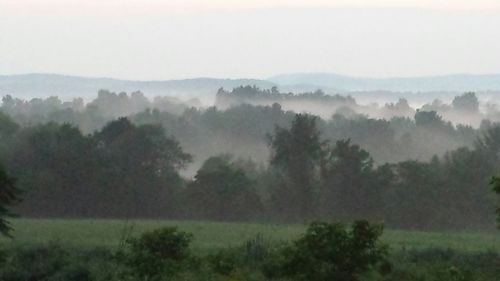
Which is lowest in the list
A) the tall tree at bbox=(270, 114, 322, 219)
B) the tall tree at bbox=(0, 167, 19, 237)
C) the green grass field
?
the green grass field

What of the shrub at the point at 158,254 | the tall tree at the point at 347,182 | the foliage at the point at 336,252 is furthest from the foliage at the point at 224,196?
the foliage at the point at 336,252

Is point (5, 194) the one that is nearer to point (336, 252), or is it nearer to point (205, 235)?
point (336, 252)

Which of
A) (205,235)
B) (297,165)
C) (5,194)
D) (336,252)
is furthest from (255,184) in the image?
(336,252)

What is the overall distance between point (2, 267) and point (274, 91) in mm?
174583

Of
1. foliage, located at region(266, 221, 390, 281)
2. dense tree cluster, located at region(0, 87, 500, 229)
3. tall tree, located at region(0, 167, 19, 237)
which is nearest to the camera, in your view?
foliage, located at region(266, 221, 390, 281)

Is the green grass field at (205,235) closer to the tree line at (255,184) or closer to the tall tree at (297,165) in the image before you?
the tree line at (255,184)

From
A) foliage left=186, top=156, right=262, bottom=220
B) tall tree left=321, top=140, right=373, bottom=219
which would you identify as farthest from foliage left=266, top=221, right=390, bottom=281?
tall tree left=321, top=140, right=373, bottom=219

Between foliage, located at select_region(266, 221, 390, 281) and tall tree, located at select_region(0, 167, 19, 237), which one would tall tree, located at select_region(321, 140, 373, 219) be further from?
foliage, located at select_region(266, 221, 390, 281)

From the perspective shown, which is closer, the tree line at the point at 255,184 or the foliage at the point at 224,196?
the tree line at the point at 255,184

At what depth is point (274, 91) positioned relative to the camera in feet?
644

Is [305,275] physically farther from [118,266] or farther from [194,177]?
[194,177]

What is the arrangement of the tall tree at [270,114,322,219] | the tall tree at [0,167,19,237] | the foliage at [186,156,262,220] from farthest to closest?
the tall tree at [270,114,322,219]
the foliage at [186,156,262,220]
the tall tree at [0,167,19,237]

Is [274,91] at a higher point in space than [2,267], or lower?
higher

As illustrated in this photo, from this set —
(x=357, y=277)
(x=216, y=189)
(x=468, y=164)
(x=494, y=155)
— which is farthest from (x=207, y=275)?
(x=494, y=155)
